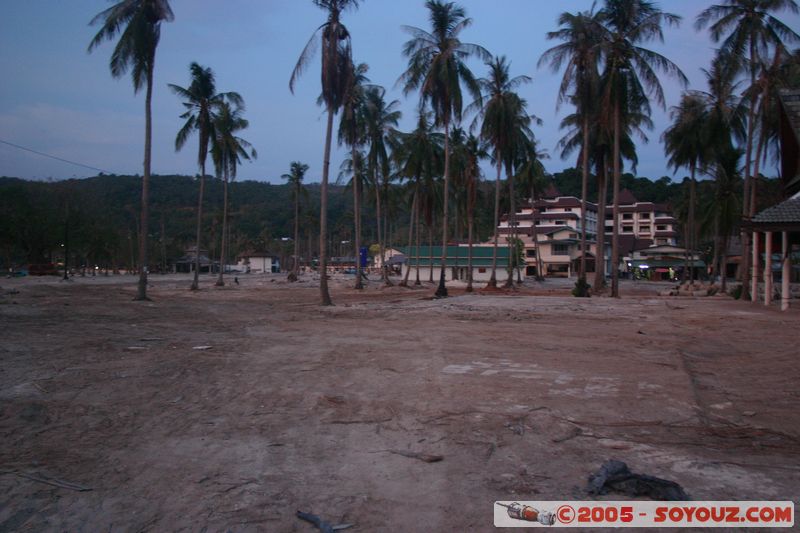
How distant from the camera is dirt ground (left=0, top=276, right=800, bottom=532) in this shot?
14.4 feet

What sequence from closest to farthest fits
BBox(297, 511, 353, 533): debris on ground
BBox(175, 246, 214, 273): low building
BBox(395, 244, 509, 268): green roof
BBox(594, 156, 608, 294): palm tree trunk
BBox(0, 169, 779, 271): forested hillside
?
1. BBox(297, 511, 353, 533): debris on ground
2. BBox(594, 156, 608, 294): palm tree trunk
3. BBox(0, 169, 779, 271): forested hillside
4. BBox(395, 244, 509, 268): green roof
5. BBox(175, 246, 214, 273): low building

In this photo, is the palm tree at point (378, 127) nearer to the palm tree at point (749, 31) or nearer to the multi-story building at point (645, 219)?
the palm tree at point (749, 31)

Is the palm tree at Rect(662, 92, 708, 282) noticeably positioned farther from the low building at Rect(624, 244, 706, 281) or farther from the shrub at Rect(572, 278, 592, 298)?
the low building at Rect(624, 244, 706, 281)

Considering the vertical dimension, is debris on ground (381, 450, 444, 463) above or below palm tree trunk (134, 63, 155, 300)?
below

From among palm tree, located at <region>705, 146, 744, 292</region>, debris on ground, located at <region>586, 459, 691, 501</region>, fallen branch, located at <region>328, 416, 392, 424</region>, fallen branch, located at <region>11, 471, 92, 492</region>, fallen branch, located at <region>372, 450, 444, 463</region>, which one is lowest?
fallen branch, located at <region>11, 471, 92, 492</region>

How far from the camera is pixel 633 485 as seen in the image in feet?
14.5

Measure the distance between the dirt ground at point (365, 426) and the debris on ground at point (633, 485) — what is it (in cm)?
11

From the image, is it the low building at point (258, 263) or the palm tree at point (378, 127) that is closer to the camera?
the palm tree at point (378, 127)

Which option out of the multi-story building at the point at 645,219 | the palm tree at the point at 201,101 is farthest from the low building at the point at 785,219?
the multi-story building at the point at 645,219

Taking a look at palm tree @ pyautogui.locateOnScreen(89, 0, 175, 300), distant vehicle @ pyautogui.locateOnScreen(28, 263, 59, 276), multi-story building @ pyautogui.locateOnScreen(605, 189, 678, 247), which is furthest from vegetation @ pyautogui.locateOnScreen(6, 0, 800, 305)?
multi-story building @ pyautogui.locateOnScreen(605, 189, 678, 247)

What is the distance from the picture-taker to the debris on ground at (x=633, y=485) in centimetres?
430

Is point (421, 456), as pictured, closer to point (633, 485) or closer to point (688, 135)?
point (633, 485)

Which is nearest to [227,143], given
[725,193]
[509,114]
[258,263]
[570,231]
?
[509,114]

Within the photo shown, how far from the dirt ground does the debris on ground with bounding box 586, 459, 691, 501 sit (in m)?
0.11
